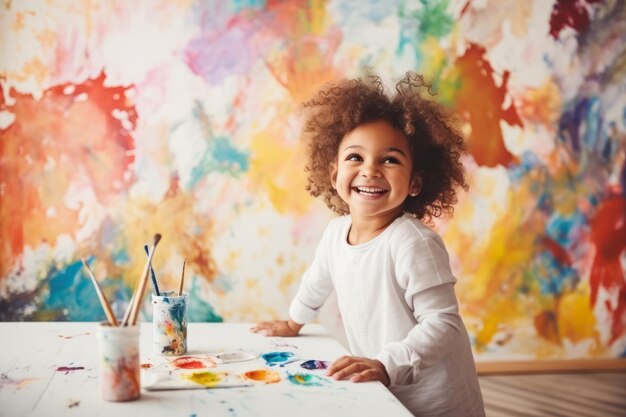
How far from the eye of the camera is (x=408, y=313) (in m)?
1.28

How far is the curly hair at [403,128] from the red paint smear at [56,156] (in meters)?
1.22

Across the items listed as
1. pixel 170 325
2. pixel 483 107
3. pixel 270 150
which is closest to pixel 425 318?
Result: pixel 170 325

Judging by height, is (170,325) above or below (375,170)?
below

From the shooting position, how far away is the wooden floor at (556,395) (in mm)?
2350

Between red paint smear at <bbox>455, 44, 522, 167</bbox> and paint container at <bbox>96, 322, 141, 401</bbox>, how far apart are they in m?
2.13

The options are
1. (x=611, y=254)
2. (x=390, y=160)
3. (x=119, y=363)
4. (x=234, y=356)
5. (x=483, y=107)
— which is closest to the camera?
(x=119, y=363)

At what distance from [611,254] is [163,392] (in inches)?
97.9

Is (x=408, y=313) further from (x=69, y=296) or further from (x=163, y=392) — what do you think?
(x=69, y=296)

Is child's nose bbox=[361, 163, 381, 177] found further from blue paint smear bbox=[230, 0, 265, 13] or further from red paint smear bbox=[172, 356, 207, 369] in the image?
blue paint smear bbox=[230, 0, 265, 13]

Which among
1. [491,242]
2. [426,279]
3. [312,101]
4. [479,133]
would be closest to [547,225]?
[491,242]

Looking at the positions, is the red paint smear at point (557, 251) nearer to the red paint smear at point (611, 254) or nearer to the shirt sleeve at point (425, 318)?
the red paint smear at point (611, 254)

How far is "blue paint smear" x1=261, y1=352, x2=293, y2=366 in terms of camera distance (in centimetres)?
107

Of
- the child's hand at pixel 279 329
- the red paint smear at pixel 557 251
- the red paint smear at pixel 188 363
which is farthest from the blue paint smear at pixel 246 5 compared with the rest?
the red paint smear at pixel 188 363

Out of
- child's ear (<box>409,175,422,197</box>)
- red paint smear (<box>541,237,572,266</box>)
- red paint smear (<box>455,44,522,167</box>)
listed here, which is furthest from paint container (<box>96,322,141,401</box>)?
red paint smear (<box>541,237,572,266</box>)
